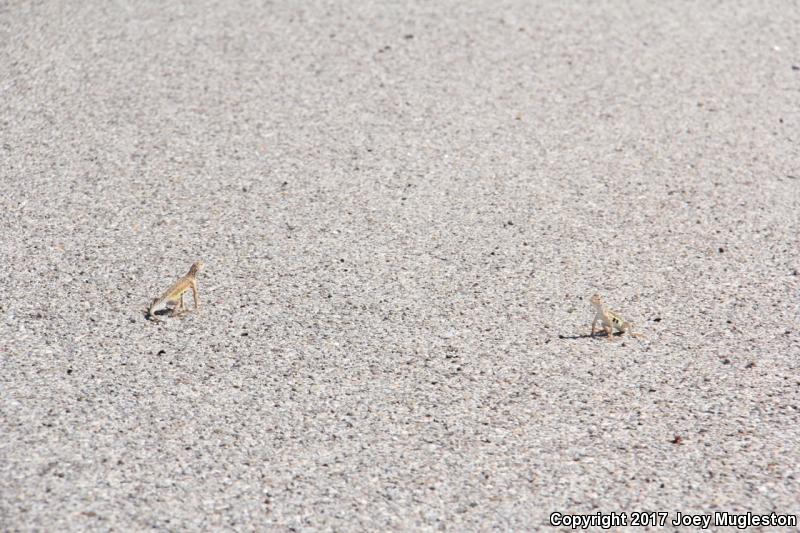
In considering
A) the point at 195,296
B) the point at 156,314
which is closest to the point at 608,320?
the point at 195,296

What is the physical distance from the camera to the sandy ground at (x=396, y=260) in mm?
4539

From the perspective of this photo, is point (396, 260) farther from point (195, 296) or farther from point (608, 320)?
point (608, 320)

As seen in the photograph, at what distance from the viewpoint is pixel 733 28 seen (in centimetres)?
1022

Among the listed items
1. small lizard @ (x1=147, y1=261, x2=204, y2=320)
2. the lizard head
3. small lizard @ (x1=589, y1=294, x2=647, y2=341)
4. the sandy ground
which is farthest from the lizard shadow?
small lizard @ (x1=589, y1=294, x2=647, y2=341)

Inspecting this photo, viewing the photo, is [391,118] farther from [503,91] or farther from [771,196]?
[771,196]

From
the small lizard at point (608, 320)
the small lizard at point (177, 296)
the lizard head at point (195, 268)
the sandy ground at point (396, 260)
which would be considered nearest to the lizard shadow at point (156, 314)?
the small lizard at point (177, 296)

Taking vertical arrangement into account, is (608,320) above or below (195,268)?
below

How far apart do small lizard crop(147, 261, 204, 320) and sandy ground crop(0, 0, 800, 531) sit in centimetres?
12

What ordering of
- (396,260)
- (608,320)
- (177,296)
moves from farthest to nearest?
(396,260), (177,296), (608,320)

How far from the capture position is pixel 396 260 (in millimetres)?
6500

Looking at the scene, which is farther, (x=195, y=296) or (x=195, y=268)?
(x=195, y=268)

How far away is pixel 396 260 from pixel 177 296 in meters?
1.41

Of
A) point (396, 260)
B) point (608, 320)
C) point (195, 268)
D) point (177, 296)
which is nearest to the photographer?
point (608, 320)

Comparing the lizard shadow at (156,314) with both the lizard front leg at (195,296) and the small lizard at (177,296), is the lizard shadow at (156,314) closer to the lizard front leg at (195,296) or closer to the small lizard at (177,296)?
the small lizard at (177,296)
